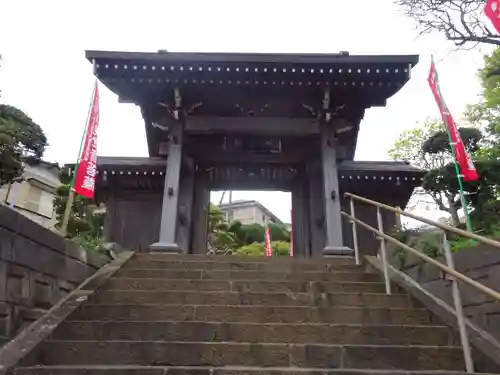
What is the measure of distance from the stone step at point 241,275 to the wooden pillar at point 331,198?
222 centimetres

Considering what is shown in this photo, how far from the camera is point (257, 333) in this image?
3.54 meters

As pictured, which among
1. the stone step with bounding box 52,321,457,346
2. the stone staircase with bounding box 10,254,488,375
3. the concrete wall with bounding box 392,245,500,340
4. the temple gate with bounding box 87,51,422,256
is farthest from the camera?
the temple gate with bounding box 87,51,422,256

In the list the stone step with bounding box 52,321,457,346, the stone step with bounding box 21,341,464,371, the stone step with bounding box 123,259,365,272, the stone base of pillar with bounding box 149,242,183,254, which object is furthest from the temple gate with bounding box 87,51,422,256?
the stone step with bounding box 21,341,464,371

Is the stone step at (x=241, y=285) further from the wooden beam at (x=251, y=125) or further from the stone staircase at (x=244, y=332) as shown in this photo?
the wooden beam at (x=251, y=125)

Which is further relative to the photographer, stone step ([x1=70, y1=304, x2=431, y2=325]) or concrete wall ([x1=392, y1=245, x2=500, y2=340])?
stone step ([x1=70, y1=304, x2=431, y2=325])

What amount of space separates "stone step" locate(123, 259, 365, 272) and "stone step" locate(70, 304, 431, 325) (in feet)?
4.80

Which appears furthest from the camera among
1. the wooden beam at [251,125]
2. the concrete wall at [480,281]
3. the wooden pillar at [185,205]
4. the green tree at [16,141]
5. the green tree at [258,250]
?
the green tree at [258,250]

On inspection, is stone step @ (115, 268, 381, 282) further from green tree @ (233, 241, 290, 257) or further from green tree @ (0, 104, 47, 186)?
green tree @ (233, 241, 290, 257)

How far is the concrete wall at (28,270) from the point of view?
3.38 metres

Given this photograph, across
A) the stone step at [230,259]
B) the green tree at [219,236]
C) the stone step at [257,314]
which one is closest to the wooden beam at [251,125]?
the stone step at [230,259]

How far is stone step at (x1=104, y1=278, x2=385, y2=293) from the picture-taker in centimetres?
467

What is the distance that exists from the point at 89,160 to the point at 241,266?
4650mm

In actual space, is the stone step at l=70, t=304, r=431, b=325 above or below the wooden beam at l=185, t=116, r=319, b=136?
below

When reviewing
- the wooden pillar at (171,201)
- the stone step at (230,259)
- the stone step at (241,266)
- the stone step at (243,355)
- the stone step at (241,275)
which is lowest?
the stone step at (243,355)
